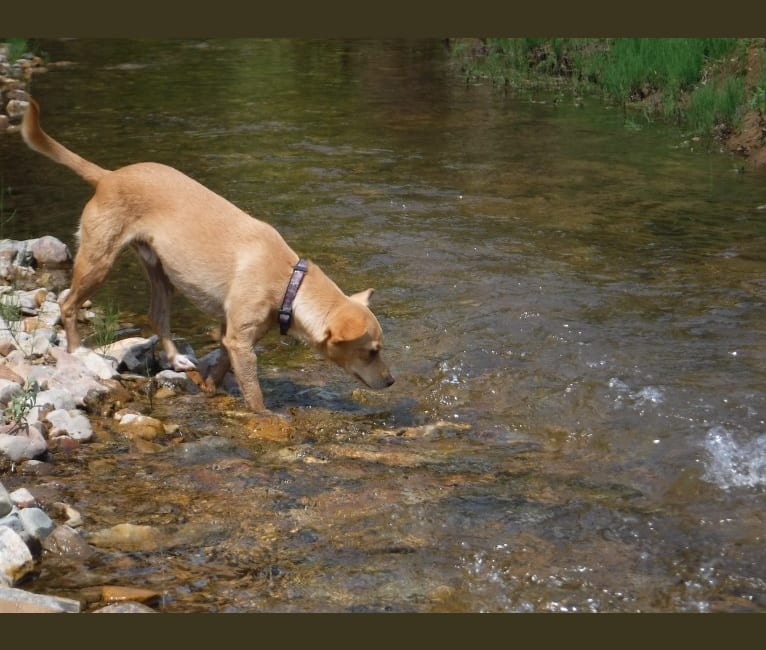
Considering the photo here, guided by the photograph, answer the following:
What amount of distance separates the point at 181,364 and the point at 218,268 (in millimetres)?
939

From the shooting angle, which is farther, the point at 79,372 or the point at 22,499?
the point at 79,372

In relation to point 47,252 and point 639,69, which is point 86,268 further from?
point 639,69

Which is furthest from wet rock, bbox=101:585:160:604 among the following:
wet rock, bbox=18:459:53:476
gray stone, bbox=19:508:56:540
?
wet rock, bbox=18:459:53:476

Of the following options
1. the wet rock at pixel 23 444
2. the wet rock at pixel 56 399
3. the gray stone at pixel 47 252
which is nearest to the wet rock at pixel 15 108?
the gray stone at pixel 47 252

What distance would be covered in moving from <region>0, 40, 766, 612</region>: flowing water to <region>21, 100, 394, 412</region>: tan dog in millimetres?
447

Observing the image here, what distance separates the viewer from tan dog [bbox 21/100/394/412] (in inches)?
283

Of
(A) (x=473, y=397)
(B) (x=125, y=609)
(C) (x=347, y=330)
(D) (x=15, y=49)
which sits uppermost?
(D) (x=15, y=49)

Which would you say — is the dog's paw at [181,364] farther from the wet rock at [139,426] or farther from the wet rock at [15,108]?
the wet rock at [15,108]

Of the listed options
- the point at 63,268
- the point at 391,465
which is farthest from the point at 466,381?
the point at 63,268

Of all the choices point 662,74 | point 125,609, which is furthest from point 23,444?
point 662,74

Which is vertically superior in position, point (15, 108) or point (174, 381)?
point (15, 108)

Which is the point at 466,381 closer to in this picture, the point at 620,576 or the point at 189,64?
the point at 620,576

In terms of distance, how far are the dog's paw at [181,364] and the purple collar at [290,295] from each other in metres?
1.03

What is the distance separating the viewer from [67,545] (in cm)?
529
